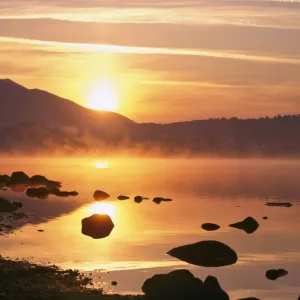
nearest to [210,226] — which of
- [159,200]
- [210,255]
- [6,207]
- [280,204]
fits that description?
[210,255]

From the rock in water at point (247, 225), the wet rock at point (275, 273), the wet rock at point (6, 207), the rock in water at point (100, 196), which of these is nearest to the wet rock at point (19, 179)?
the rock in water at point (100, 196)

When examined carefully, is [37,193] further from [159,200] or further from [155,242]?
[155,242]

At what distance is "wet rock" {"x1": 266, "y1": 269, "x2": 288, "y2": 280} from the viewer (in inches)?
1636

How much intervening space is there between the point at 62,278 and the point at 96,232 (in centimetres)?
2325

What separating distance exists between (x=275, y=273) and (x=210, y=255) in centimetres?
430

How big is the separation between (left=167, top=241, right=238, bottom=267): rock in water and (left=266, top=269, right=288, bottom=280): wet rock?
10.4 ft

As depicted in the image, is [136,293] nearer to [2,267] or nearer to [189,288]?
[189,288]

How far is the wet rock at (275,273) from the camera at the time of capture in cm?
4156

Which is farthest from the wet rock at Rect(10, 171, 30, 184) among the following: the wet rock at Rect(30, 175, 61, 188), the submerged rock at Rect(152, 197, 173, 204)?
the submerged rock at Rect(152, 197, 173, 204)

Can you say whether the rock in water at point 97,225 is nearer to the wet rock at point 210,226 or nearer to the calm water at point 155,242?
the calm water at point 155,242

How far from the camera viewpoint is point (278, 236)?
59500 mm

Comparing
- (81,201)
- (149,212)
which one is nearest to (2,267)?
(149,212)

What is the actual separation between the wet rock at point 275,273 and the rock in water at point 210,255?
318cm

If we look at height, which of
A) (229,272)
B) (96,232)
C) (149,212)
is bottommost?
(229,272)
